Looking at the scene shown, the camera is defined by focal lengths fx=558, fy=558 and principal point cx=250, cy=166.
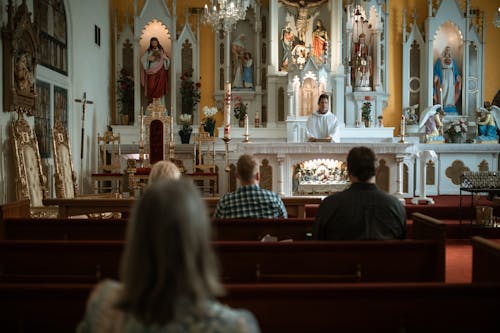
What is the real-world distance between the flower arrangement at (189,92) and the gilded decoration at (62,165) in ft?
13.5

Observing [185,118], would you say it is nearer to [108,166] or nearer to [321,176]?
[108,166]

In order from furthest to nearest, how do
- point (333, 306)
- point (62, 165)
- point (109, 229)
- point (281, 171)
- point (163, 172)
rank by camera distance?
point (281, 171)
point (62, 165)
point (109, 229)
point (163, 172)
point (333, 306)

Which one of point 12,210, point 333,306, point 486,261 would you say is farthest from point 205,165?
point 333,306

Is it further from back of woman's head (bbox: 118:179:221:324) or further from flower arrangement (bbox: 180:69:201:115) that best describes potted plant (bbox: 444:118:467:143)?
back of woman's head (bbox: 118:179:221:324)

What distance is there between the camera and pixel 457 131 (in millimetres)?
12539

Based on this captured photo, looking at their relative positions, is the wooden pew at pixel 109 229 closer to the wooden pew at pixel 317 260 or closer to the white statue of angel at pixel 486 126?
the wooden pew at pixel 317 260

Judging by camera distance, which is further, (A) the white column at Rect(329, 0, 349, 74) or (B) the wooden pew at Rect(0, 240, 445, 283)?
(A) the white column at Rect(329, 0, 349, 74)

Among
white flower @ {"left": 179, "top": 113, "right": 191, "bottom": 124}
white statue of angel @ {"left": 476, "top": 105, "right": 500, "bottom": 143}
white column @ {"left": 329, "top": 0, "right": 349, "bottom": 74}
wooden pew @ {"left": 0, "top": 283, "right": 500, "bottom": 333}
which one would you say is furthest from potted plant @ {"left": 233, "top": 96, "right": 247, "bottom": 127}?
wooden pew @ {"left": 0, "top": 283, "right": 500, "bottom": 333}

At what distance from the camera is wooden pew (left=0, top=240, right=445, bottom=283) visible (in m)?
2.99

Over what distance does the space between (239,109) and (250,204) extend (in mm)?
8795

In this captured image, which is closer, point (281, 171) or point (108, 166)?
point (281, 171)

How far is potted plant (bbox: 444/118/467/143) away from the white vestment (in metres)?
4.30

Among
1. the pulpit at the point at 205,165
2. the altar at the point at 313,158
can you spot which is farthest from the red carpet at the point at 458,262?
the pulpit at the point at 205,165

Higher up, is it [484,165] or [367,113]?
[367,113]
